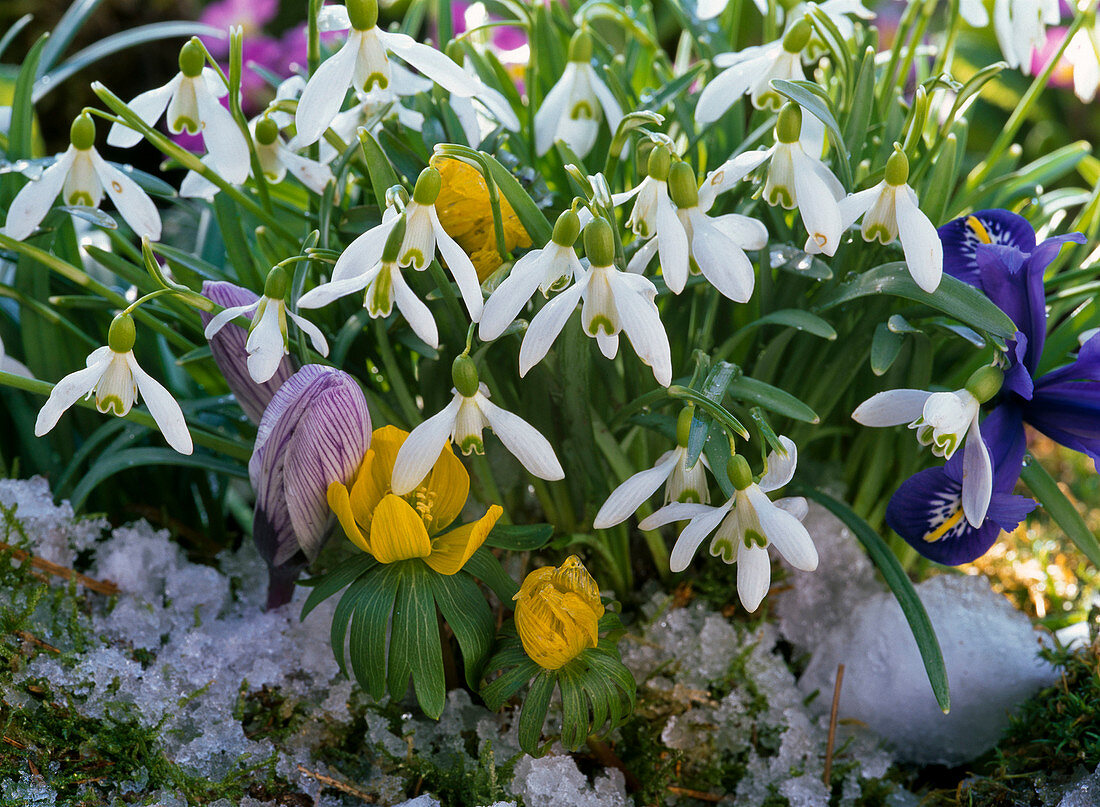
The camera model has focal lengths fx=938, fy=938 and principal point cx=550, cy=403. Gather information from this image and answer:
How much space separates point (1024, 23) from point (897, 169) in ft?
0.98

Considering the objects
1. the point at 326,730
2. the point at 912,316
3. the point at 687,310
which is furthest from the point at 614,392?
the point at 326,730

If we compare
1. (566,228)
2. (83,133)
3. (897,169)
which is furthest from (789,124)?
(83,133)

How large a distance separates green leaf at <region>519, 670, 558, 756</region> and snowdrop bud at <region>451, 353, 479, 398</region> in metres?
0.22

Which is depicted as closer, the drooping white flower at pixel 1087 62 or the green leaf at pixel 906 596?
the green leaf at pixel 906 596

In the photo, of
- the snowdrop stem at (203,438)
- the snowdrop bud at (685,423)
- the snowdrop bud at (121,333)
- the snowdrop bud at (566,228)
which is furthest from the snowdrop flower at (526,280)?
the snowdrop stem at (203,438)

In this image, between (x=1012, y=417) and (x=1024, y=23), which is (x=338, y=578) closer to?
(x=1012, y=417)

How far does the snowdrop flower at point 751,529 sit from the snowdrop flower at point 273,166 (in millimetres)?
420

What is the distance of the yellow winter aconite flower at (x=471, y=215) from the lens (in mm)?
709

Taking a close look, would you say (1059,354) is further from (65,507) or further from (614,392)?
(65,507)

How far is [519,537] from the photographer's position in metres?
0.72

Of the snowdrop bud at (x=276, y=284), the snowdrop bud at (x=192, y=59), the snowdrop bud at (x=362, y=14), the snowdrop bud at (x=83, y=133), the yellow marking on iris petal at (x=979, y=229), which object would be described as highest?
the snowdrop bud at (x=362, y=14)

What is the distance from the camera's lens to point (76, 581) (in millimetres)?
818

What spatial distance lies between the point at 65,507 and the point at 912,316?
0.76 m

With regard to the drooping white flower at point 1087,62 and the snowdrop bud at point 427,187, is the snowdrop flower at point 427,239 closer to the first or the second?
the snowdrop bud at point 427,187
